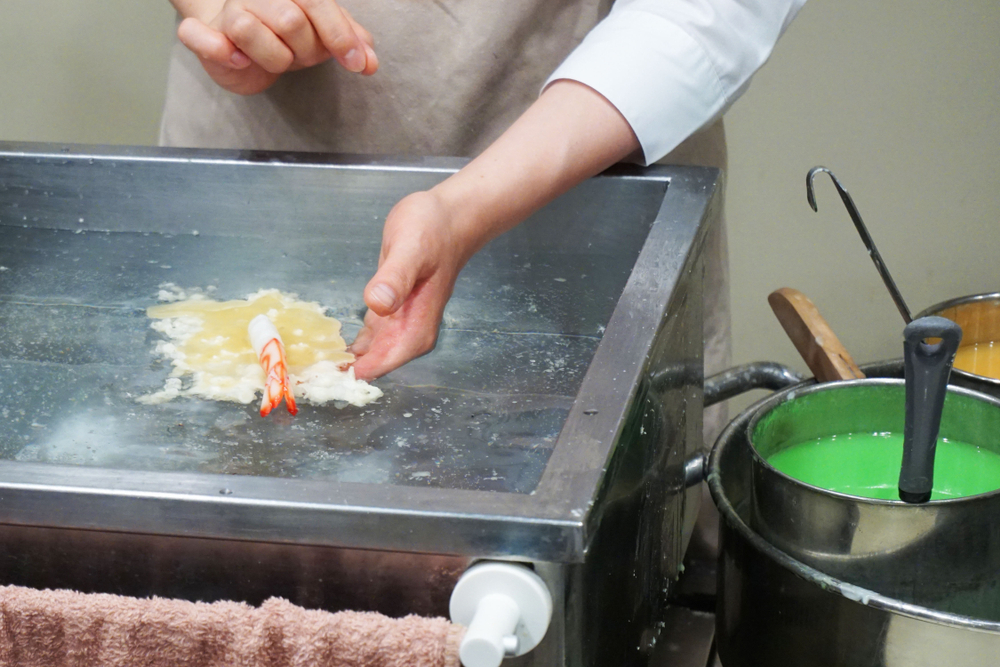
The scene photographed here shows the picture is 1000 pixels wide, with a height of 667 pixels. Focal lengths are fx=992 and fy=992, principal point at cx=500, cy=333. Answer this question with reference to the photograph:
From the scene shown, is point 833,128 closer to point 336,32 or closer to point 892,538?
point 336,32

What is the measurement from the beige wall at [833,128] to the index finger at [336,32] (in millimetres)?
1121

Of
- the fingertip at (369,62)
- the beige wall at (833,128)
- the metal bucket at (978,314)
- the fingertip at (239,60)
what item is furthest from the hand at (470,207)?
the beige wall at (833,128)

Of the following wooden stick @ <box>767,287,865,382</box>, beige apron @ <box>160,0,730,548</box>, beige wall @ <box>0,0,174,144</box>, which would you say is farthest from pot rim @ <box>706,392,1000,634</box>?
beige wall @ <box>0,0,174,144</box>

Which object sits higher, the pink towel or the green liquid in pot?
the pink towel

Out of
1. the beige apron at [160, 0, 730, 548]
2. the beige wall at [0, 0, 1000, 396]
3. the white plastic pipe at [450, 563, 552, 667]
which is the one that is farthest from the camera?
the beige wall at [0, 0, 1000, 396]

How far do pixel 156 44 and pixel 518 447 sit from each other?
164 centimetres

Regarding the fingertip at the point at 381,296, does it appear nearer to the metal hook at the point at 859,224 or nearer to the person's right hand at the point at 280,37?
the person's right hand at the point at 280,37

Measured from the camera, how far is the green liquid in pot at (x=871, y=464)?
2.42 feet

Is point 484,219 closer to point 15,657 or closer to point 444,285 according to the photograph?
point 444,285

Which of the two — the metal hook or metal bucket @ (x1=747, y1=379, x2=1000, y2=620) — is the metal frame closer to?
metal bucket @ (x1=747, y1=379, x2=1000, y2=620)

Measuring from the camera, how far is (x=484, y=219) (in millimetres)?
799

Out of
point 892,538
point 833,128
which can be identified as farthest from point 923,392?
point 833,128

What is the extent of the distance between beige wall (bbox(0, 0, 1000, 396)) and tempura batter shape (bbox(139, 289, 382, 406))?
1.22 metres

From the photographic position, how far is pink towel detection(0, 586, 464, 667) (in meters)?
0.45
